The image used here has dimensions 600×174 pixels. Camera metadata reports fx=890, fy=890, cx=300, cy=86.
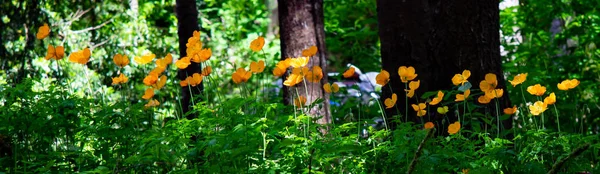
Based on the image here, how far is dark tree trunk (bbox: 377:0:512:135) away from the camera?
4.69 meters

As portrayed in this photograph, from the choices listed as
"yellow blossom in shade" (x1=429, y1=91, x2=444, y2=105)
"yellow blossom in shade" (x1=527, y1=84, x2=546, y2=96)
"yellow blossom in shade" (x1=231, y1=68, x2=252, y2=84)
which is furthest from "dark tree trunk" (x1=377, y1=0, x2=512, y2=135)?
"yellow blossom in shade" (x1=231, y1=68, x2=252, y2=84)

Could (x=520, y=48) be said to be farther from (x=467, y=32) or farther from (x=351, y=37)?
(x=467, y=32)

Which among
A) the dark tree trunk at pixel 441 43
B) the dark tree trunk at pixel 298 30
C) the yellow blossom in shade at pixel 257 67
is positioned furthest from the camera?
the dark tree trunk at pixel 298 30

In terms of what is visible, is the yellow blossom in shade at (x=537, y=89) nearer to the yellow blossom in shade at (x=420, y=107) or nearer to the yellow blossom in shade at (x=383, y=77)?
the yellow blossom in shade at (x=420, y=107)

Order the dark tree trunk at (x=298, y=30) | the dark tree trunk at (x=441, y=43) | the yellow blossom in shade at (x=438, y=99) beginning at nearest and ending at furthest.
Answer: the yellow blossom in shade at (x=438, y=99)
the dark tree trunk at (x=441, y=43)
the dark tree trunk at (x=298, y=30)

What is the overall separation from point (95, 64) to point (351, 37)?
328cm

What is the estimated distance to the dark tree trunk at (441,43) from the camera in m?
4.69

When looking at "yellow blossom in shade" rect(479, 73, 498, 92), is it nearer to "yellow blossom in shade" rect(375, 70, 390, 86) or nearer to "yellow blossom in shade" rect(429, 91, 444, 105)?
"yellow blossom in shade" rect(429, 91, 444, 105)

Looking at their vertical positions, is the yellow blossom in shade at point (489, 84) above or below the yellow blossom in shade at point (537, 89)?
above

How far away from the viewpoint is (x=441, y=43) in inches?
186

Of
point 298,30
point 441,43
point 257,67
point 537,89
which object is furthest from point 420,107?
point 298,30

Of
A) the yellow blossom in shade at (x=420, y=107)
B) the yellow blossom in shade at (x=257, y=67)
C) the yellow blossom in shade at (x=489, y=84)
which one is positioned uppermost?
the yellow blossom in shade at (x=257, y=67)

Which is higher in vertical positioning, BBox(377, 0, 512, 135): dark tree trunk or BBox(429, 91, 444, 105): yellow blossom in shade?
BBox(377, 0, 512, 135): dark tree trunk

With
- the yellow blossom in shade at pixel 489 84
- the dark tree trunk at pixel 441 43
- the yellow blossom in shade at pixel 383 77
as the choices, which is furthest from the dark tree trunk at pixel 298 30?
the yellow blossom in shade at pixel 489 84
